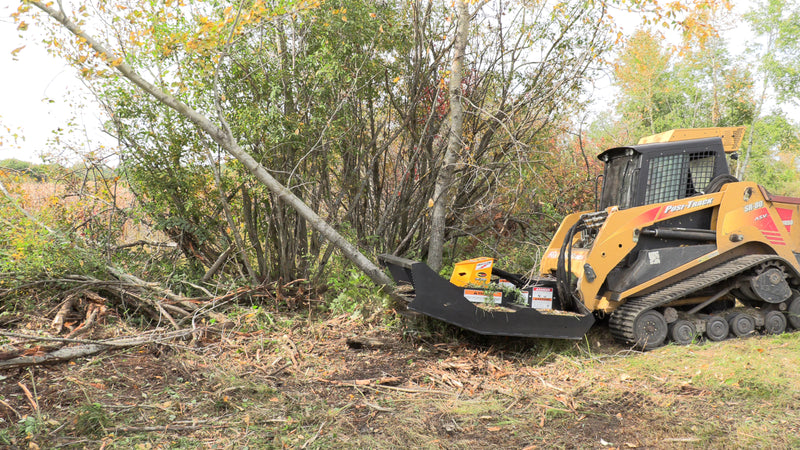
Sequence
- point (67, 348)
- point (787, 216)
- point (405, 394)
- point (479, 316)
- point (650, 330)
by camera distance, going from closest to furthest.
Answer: point (405, 394)
point (67, 348)
point (479, 316)
point (650, 330)
point (787, 216)

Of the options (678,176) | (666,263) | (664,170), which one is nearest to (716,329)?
(666,263)

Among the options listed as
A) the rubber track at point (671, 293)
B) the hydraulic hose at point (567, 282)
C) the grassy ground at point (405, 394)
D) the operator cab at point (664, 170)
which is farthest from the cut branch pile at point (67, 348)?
the operator cab at point (664, 170)

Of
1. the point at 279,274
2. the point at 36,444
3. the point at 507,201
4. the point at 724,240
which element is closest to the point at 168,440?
the point at 36,444

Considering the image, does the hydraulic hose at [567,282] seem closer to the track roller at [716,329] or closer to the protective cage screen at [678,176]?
the protective cage screen at [678,176]

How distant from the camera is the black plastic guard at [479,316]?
459 centimetres

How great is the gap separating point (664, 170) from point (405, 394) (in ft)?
12.5

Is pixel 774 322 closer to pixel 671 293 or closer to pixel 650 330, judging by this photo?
pixel 671 293

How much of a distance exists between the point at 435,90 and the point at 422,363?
3.71 metres

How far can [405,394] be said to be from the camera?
13.2ft

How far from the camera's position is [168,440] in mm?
3146

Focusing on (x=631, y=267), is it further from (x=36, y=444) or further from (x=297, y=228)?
(x=36, y=444)

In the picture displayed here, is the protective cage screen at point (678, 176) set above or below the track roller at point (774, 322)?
above

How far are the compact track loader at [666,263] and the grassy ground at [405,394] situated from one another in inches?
14.1

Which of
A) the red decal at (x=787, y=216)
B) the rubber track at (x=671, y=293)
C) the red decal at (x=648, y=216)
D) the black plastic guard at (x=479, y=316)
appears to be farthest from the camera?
the red decal at (x=787, y=216)
